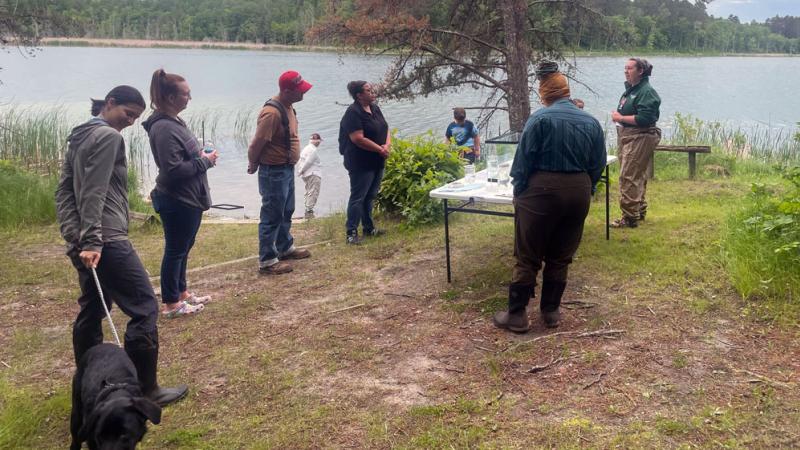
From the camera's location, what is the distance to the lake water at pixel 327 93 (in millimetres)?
16062

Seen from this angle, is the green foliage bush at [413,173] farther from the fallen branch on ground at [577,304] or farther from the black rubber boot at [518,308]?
the black rubber boot at [518,308]

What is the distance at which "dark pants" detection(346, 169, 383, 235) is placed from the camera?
6.44 metres

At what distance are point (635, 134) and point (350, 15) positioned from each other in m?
6.35

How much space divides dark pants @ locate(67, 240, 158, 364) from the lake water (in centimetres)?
825

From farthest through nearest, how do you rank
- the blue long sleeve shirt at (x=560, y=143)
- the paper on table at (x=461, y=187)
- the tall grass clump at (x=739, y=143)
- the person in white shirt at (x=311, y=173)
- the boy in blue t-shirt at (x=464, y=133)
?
the tall grass clump at (x=739, y=143) → the person in white shirt at (x=311, y=173) → the boy in blue t-shirt at (x=464, y=133) → the paper on table at (x=461, y=187) → the blue long sleeve shirt at (x=560, y=143)

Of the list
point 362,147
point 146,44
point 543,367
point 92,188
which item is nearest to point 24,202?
point 362,147

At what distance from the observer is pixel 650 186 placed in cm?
820

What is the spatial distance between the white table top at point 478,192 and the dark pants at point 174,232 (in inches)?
69.9

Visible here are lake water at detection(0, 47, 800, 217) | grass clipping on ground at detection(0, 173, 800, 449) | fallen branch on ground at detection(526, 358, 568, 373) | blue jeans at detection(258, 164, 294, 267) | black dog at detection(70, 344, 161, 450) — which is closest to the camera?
black dog at detection(70, 344, 161, 450)

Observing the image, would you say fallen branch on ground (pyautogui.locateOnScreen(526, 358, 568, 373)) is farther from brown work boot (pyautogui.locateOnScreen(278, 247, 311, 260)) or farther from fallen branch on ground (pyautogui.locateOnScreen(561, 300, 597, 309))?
brown work boot (pyautogui.locateOnScreen(278, 247, 311, 260))

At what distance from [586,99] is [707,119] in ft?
12.3

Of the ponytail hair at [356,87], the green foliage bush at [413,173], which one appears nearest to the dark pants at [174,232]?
the ponytail hair at [356,87]

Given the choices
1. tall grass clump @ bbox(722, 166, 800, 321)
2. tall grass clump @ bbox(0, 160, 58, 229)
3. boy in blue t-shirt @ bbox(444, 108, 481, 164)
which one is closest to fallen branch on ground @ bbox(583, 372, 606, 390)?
tall grass clump @ bbox(722, 166, 800, 321)

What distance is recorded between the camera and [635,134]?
19.4ft
